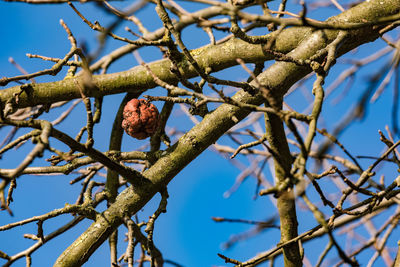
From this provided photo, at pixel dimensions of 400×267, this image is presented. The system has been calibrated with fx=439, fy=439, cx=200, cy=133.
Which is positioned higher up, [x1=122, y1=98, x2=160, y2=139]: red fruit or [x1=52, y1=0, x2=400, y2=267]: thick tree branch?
[x1=122, y1=98, x2=160, y2=139]: red fruit

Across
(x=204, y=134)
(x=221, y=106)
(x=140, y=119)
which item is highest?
(x=140, y=119)

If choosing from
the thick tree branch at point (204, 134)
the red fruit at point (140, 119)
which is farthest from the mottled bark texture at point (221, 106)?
the red fruit at point (140, 119)

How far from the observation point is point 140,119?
271cm

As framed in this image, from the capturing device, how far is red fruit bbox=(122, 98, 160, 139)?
271 cm

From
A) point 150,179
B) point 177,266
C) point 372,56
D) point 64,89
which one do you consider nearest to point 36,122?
point 150,179

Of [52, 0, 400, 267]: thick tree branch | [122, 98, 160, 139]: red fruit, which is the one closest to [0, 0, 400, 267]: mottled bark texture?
[52, 0, 400, 267]: thick tree branch

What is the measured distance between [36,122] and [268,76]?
45.9 inches

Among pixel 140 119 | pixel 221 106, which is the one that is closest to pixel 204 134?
pixel 221 106

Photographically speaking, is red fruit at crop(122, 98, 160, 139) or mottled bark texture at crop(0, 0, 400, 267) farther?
red fruit at crop(122, 98, 160, 139)

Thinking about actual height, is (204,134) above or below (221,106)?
below

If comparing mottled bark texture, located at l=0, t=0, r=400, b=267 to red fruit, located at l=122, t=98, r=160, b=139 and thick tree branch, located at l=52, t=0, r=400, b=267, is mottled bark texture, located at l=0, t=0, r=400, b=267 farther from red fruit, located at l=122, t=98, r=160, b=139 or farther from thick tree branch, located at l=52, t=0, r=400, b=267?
red fruit, located at l=122, t=98, r=160, b=139

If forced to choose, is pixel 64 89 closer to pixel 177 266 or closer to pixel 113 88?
pixel 113 88

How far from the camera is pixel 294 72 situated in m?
2.32

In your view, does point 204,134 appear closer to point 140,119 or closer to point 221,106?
point 221,106
